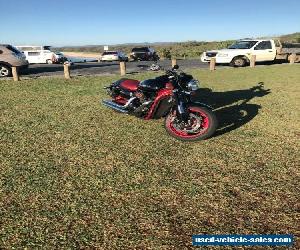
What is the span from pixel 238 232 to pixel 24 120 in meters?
6.13

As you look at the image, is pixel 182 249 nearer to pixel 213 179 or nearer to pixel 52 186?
pixel 213 179

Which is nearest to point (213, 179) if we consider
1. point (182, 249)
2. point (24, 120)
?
point (182, 249)

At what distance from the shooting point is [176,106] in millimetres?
6387

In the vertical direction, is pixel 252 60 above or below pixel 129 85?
below

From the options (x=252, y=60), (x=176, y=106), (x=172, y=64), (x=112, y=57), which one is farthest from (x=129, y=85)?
(x=112, y=57)

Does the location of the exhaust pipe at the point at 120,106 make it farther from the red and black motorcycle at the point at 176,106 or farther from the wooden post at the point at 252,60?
the wooden post at the point at 252,60

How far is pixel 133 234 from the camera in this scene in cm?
354

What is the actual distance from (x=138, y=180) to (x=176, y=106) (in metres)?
2.09

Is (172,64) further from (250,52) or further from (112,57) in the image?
(112,57)

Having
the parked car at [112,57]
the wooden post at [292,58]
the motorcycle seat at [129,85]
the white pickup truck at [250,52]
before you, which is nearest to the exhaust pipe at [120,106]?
the motorcycle seat at [129,85]

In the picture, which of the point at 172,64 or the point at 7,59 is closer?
the point at 7,59

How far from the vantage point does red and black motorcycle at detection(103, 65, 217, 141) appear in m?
6.25

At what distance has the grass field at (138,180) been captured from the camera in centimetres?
361

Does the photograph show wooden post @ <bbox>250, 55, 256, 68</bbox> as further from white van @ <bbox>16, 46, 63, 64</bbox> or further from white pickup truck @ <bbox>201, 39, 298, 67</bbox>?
white van @ <bbox>16, 46, 63, 64</bbox>
